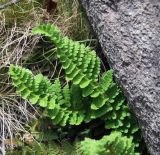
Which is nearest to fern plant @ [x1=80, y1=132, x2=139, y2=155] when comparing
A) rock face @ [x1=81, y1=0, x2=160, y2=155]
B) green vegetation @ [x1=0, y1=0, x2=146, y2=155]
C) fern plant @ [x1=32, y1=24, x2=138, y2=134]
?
green vegetation @ [x1=0, y1=0, x2=146, y2=155]

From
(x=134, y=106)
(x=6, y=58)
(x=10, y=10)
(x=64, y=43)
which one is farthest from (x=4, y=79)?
(x=134, y=106)

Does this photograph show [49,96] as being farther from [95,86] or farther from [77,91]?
[95,86]

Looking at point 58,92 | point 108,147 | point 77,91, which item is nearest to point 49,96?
point 58,92

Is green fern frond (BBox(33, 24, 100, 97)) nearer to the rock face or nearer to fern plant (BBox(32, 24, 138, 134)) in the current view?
fern plant (BBox(32, 24, 138, 134))

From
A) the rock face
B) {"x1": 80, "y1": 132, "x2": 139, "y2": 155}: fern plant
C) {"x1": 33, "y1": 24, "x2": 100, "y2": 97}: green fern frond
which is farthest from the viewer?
{"x1": 33, "y1": 24, "x2": 100, "y2": 97}: green fern frond

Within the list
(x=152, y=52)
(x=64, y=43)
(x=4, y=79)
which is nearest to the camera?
(x=152, y=52)

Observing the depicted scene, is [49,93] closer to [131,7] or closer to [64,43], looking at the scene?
[64,43]

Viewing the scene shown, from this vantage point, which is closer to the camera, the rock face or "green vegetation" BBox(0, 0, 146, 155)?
the rock face
